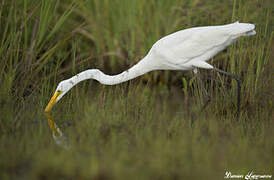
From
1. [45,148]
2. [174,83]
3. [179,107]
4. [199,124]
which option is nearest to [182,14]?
[174,83]

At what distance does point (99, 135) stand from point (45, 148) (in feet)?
1.92

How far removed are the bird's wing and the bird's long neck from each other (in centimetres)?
31

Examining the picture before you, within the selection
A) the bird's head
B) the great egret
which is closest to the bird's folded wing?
the great egret

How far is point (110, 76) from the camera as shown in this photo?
493 centimetres

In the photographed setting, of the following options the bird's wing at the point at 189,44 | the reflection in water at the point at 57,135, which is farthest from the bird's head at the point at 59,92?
the bird's wing at the point at 189,44

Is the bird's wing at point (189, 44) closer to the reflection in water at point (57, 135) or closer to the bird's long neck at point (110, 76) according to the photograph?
the bird's long neck at point (110, 76)

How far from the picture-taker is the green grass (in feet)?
10.5

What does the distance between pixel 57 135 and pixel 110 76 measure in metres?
1.17

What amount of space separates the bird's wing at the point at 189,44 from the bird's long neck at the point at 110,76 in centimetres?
31

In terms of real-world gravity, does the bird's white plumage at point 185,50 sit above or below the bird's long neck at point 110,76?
above

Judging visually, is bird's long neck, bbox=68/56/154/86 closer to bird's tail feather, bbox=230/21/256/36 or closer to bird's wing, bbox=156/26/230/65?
bird's wing, bbox=156/26/230/65

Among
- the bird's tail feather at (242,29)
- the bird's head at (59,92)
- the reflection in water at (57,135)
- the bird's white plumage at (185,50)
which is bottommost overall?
the reflection in water at (57,135)

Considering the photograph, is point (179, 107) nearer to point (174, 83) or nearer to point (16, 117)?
point (174, 83)

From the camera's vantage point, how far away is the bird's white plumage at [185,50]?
4699 mm
